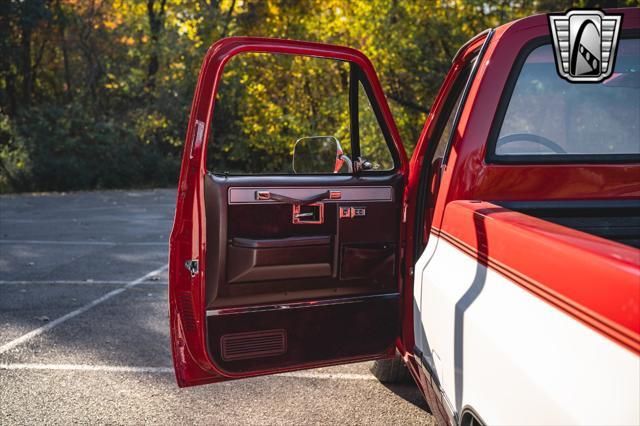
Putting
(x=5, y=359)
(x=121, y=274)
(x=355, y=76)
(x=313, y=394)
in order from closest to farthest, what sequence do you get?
(x=355, y=76) < (x=313, y=394) < (x=5, y=359) < (x=121, y=274)

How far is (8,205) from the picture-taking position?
55.4 feet

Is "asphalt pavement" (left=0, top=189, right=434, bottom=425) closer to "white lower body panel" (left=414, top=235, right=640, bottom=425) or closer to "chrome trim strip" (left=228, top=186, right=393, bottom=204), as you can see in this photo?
"chrome trim strip" (left=228, top=186, right=393, bottom=204)

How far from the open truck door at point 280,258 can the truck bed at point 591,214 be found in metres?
0.71

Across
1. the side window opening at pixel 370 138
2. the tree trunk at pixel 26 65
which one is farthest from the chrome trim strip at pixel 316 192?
the tree trunk at pixel 26 65

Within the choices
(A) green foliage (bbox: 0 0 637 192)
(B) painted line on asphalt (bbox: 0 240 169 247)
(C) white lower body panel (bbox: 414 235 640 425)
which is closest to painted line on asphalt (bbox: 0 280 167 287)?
(B) painted line on asphalt (bbox: 0 240 169 247)

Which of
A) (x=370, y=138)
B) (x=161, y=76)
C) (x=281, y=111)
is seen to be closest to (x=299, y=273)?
(x=370, y=138)

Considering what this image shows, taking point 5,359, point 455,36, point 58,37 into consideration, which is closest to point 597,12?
point 5,359

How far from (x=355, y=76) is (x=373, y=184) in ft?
1.96

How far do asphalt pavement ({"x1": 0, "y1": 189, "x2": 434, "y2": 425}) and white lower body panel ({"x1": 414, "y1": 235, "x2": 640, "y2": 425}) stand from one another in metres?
1.66

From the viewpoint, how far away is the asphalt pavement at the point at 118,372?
3.95 m

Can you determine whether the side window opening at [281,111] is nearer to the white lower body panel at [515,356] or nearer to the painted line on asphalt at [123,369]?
the painted line on asphalt at [123,369]

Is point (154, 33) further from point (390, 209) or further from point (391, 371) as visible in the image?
point (390, 209)

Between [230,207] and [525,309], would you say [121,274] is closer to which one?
[230,207]

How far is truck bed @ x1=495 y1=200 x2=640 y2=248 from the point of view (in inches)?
110
